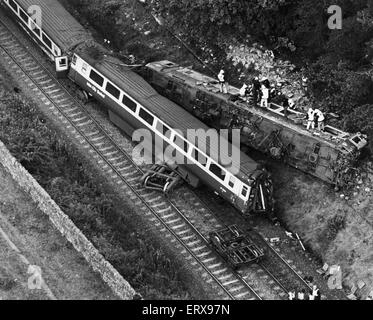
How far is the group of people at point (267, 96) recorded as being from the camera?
3691cm

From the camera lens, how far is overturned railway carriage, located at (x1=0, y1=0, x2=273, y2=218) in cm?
3584

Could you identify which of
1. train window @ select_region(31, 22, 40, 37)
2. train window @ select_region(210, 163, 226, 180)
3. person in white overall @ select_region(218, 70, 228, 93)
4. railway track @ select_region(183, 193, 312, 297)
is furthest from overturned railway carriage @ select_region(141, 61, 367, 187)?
train window @ select_region(31, 22, 40, 37)

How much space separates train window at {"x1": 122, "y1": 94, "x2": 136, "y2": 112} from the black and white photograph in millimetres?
77

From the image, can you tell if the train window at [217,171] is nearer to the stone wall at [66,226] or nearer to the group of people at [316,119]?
the group of people at [316,119]

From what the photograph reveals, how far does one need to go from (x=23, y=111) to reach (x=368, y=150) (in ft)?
55.3

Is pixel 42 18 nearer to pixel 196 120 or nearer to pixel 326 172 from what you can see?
pixel 196 120

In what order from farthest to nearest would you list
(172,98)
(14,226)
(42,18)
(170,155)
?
(42,18)
(172,98)
(170,155)
(14,226)

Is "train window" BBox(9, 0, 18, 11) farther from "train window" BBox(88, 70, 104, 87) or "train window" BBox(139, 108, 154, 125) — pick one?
"train window" BBox(139, 108, 154, 125)

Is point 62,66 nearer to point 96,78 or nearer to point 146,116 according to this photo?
point 96,78

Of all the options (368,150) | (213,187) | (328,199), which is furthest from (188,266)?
(368,150)

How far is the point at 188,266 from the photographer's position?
114 feet

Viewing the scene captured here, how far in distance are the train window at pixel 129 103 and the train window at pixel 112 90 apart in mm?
467

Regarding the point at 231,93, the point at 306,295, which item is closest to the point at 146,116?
the point at 231,93

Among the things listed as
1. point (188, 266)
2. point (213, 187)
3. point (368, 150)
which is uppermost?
point (368, 150)
